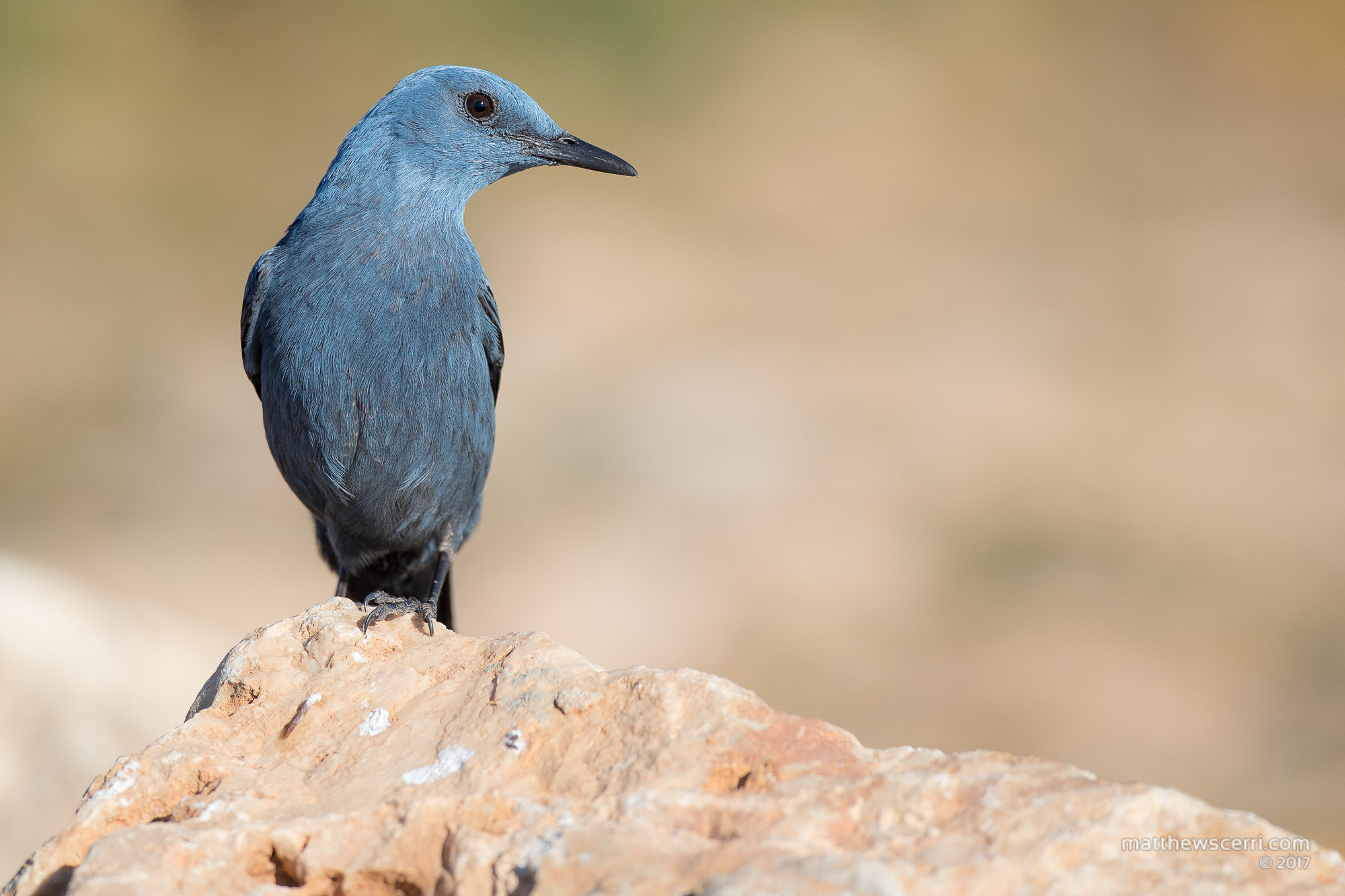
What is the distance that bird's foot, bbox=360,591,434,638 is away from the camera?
13.4 ft

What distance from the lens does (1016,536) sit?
1112 cm

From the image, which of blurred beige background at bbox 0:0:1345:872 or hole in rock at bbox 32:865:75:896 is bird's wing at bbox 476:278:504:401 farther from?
hole in rock at bbox 32:865:75:896

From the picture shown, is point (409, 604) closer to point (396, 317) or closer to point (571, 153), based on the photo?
point (396, 317)

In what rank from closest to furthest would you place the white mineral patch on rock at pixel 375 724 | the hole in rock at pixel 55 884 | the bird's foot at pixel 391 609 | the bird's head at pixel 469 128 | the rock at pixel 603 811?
the rock at pixel 603 811 → the hole in rock at pixel 55 884 → the white mineral patch on rock at pixel 375 724 → the bird's foot at pixel 391 609 → the bird's head at pixel 469 128

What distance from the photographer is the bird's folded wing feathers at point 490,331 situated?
17.4 feet

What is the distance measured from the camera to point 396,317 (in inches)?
188

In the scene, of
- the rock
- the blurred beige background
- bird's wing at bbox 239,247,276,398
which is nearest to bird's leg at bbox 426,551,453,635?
bird's wing at bbox 239,247,276,398

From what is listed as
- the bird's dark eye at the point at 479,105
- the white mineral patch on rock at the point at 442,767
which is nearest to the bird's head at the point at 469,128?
the bird's dark eye at the point at 479,105

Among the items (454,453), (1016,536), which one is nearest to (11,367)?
(454,453)

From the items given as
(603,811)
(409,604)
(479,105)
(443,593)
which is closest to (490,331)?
(479,105)

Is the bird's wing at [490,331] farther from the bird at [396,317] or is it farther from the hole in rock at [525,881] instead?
the hole in rock at [525,881]

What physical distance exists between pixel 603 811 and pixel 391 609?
1.91 meters

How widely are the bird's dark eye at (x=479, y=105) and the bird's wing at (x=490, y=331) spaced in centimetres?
73

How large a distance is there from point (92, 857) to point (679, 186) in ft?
48.6
